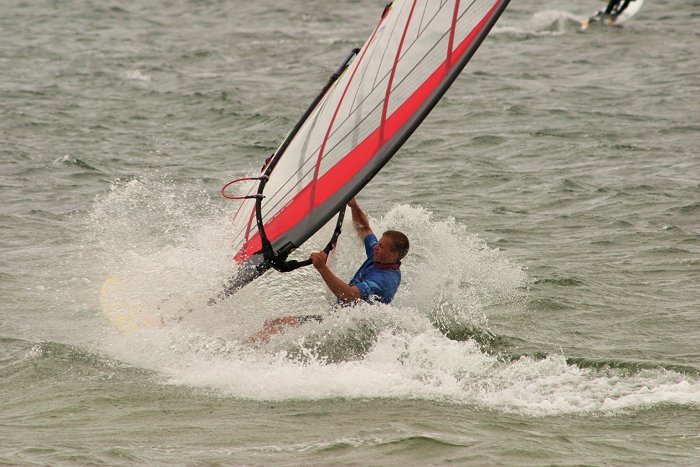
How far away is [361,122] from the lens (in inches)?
239

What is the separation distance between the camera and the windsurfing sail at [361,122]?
549 cm

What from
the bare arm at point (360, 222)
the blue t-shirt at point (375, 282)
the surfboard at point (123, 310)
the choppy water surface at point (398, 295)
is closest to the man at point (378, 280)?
the blue t-shirt at point (375, 282)

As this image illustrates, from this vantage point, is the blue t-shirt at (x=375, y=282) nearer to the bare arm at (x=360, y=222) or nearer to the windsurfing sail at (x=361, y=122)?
the bare arm at (x=360, y=222)

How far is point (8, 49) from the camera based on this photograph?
767 inches

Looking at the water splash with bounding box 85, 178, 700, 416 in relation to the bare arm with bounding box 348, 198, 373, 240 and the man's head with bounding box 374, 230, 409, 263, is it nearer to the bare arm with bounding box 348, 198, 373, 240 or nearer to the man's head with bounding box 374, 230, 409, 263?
the bare arm with bounding box 348, 198, 373, 240

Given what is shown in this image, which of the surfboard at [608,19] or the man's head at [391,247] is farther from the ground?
the surfboard at [608,19]

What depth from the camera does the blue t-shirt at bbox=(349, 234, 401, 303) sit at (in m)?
6.73

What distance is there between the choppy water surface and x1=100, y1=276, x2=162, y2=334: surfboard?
3.9 inches

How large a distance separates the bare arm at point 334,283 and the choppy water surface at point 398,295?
0.73ft

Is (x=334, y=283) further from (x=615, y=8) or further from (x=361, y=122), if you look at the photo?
(x=615, y=8)

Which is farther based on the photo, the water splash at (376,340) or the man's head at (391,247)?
the man's head at (391,247)

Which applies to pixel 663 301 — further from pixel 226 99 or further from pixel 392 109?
pixel 226 99

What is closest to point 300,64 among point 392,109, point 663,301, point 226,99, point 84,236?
point 226,99

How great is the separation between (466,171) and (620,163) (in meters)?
1.89
